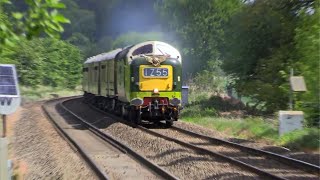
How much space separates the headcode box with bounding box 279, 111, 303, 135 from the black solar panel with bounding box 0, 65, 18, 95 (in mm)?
10891

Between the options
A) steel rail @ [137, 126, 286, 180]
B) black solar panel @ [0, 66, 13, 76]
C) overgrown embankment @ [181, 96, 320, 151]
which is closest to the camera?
black solar panel @ [0, 66, 13, 76]

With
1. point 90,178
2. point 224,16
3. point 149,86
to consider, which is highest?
point 224,16

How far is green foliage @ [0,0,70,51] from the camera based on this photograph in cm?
365

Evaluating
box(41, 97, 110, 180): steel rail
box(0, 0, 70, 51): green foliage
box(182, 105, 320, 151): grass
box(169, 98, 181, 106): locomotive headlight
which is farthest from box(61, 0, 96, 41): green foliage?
box(0, 0, 70, 51): green foliage

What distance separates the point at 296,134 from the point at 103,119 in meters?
11.1

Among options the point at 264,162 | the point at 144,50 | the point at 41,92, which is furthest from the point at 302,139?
the point at 41,92

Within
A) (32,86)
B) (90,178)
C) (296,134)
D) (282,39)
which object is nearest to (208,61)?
(32,86)

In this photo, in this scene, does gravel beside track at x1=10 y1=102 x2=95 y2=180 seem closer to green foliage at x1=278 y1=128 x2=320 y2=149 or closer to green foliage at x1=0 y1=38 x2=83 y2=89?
green foliage at x1=278 y1=128 x2=320 y2=149

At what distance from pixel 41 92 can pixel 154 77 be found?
34290 mm

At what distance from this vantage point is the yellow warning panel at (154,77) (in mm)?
21141

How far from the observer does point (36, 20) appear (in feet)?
12.2

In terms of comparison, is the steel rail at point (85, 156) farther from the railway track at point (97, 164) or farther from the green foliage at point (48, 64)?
the green foliage at point (48, 64)

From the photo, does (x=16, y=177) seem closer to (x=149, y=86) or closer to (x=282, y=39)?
(x=149, y=86)

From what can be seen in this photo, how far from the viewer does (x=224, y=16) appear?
65.7 metres
